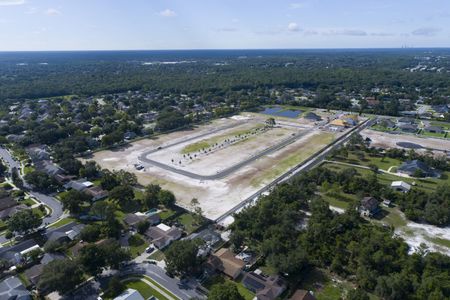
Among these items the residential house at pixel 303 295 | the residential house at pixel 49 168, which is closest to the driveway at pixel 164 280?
the residential house at pixel 303 295

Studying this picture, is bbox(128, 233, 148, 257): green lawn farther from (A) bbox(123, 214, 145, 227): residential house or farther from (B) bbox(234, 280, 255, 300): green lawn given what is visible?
(B) bbox(234, 280, 255, 300): green lawn

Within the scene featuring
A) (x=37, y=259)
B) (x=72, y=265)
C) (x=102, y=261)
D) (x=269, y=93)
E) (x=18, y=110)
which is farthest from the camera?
(x=269, y=93)

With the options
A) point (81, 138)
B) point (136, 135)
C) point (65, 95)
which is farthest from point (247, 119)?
point (65, 95)

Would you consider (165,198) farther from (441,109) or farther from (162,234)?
(441,109)

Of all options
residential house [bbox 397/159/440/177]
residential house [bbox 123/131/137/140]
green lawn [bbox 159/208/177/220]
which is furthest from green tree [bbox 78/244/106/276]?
residential house [bbox 397/159/440/177]

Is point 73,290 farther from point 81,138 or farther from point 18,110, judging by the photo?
point 18,110

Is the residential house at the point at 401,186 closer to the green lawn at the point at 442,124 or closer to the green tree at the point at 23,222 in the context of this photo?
the green lawn at the point at 442,124

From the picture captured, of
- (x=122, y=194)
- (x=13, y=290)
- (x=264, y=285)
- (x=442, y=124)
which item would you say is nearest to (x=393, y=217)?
(x=264, y=285)
